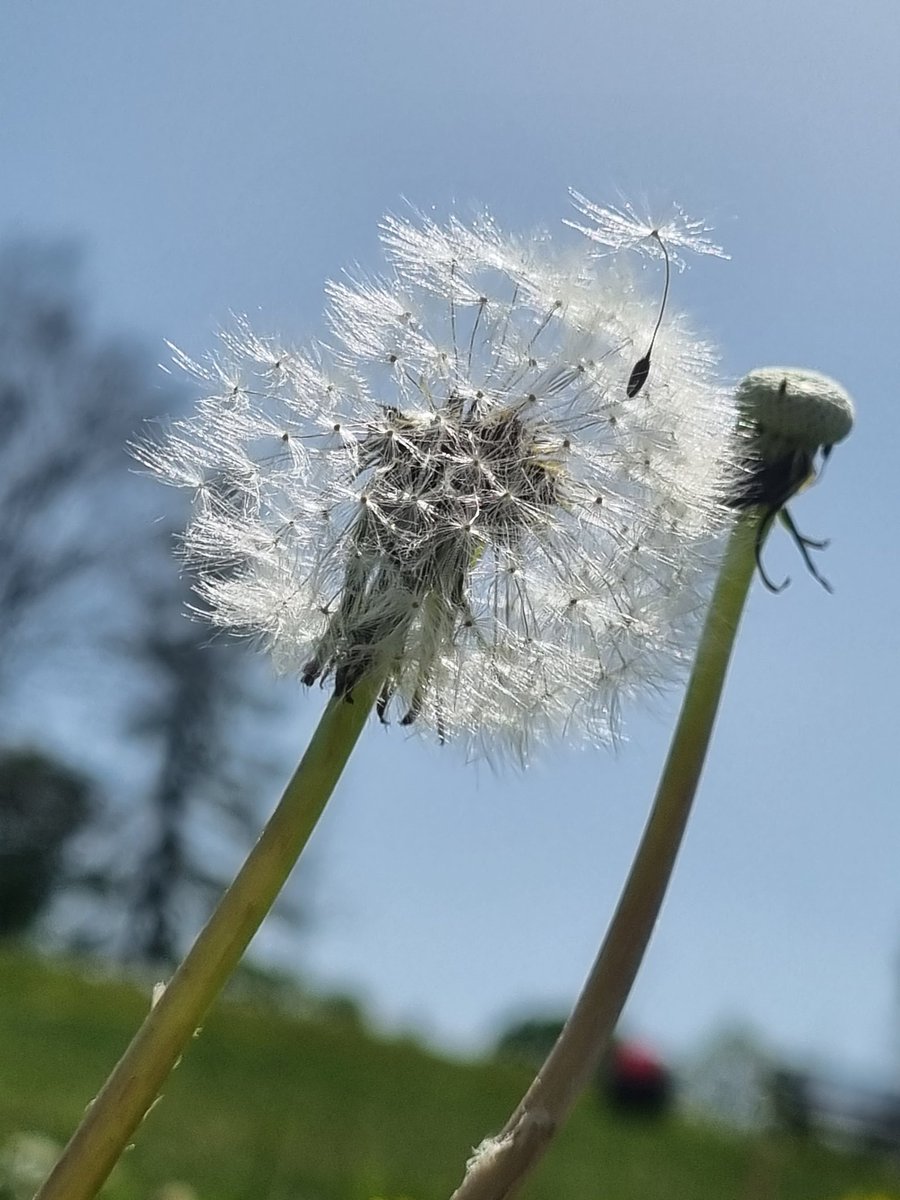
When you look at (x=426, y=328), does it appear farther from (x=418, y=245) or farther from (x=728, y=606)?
(x=728, y=606)

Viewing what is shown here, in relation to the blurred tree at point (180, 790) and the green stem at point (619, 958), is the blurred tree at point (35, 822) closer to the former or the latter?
the blurred tree at point (180, 790)

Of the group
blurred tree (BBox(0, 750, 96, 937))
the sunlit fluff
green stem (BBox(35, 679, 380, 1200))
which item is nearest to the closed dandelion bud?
the sunlit fluff

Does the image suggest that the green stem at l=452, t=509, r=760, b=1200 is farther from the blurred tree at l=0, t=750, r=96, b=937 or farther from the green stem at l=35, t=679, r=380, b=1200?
the blurred tree at l=0, t=750, r=96, b=937

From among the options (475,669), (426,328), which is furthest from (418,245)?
(475,669)

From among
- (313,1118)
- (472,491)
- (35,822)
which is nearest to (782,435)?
(472,491)

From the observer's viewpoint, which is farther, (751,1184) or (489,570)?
(751,1184)

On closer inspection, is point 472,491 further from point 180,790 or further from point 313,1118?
point 180,790

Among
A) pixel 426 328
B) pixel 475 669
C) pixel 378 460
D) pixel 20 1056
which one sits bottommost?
pixel 20 1056
